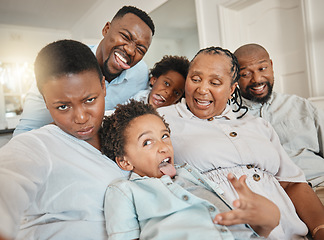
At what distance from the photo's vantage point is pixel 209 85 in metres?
1.37

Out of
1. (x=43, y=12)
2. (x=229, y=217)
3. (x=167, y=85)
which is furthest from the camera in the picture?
(x=43, y=12)

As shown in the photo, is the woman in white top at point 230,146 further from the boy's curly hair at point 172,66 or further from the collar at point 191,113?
the boy's curly hair at point 172,66

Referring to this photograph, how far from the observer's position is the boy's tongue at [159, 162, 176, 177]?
1091mm

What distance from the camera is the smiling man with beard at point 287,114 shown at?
5.61ft

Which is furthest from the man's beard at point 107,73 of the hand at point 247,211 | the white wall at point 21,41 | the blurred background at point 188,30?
the white wall at point 21,41

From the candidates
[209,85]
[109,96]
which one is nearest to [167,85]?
[109,96]

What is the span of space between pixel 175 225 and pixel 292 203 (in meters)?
0.66

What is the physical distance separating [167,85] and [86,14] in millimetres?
6204

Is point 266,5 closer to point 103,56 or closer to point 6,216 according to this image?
point 103,56

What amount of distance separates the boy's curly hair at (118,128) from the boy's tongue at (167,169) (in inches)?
6.9

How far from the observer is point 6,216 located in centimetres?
56

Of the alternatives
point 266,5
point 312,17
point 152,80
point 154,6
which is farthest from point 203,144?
point 154,6

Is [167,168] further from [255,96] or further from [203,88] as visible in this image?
[255,96]

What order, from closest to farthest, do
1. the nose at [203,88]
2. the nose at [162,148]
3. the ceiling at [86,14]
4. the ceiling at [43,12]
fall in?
the nose at [162,148] → the nose at [203,88] → the ceiling at [86,14] → the ceiling at [43,12]
